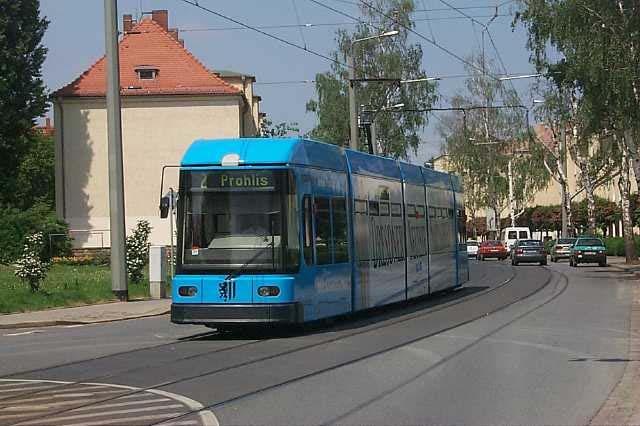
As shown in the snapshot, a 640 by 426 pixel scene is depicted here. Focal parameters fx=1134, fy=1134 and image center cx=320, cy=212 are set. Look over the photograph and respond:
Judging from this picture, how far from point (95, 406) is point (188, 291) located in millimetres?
7004

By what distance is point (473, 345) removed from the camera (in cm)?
Answer: 1666

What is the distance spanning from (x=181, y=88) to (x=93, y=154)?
6.04 meters

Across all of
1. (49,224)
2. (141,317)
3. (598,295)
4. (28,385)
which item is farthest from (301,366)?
(49,224)

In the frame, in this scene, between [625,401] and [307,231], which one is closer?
[625,401]

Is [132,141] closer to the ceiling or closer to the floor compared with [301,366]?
closer to the ceiling

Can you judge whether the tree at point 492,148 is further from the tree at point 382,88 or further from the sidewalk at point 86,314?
the sidewalk at point 86,314

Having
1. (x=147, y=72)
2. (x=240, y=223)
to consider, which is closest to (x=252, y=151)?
(x=240, y=223)

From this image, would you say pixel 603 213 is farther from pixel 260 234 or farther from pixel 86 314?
pixel 260 234

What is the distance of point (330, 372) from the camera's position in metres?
13.5

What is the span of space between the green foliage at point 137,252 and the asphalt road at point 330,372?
9.27m

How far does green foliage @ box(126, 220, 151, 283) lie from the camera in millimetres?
32125

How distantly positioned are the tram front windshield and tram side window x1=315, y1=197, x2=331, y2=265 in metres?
0.97

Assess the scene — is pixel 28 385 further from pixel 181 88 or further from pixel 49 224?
pixel 181 88

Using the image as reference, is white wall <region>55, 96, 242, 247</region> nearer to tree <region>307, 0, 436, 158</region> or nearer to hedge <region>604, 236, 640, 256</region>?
tree <region>307, 0, 436, 158</region>
